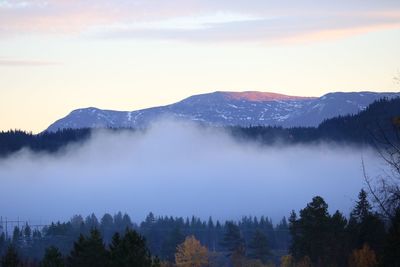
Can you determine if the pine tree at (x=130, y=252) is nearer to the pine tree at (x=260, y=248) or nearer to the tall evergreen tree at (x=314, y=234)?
the tall evergreen tree at (x=314, y=234)

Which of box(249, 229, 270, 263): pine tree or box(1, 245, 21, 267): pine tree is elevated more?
box(1, 245, 21, 267): pine tree

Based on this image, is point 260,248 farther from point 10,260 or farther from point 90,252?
point 10,260

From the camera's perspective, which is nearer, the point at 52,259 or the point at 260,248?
the point at 52,259

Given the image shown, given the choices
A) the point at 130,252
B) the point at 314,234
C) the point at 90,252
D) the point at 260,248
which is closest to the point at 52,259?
the point at 90,252

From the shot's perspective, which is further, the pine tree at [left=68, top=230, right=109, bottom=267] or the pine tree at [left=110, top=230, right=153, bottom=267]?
the pine tree at [left=68, top=230, right=109, bottom=267]

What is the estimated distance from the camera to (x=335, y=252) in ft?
A: 310

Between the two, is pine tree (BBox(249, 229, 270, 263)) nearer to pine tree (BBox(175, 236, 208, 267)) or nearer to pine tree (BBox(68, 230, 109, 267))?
pine tree (BBox(175, 236, 208, 267))

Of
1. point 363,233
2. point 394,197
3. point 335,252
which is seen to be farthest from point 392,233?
point 335,252

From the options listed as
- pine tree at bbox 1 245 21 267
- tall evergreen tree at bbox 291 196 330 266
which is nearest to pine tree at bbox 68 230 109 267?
pine tree at bbox 1 245 21 267

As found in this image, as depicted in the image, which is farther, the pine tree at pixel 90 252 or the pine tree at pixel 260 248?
the pine tree at pixel 260 248

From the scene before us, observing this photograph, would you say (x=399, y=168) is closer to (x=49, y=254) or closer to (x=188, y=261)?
(x=49, y=254)

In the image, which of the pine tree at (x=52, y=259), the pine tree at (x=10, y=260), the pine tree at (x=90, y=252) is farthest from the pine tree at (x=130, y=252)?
the pine tree at (x=90, y=252)

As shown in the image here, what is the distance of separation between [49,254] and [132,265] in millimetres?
A: 10457

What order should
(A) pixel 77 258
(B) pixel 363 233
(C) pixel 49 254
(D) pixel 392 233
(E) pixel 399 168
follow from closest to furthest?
(E) pixel 399 168 → (D) pixel 392 233 → (C) pixel 49 254 → (A) pixel 77 258 → (B) pixel 363 233
